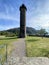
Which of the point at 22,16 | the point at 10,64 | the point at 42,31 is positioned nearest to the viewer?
the point at 10,64

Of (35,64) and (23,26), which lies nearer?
(35,64)

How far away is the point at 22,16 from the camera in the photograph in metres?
33.3

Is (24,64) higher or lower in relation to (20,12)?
lower

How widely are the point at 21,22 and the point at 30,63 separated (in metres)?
26.7

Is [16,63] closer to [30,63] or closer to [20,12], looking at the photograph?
[30,63]

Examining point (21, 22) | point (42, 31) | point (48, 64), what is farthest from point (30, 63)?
point (42, 31)

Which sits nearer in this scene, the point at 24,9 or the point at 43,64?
the point at 43,64

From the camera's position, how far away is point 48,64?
680cm

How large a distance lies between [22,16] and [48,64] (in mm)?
27178

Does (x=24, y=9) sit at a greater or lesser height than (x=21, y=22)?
greater

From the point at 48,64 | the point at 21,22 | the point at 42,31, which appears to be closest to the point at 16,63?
the point at 48,64

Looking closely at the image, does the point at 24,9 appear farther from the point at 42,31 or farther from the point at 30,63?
the point at 30,63

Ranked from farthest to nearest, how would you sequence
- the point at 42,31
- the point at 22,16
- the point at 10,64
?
the point at 42,31
the point at 22,16
the point at 10,64

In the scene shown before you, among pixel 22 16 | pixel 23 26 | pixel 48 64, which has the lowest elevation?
pixel 48 64
